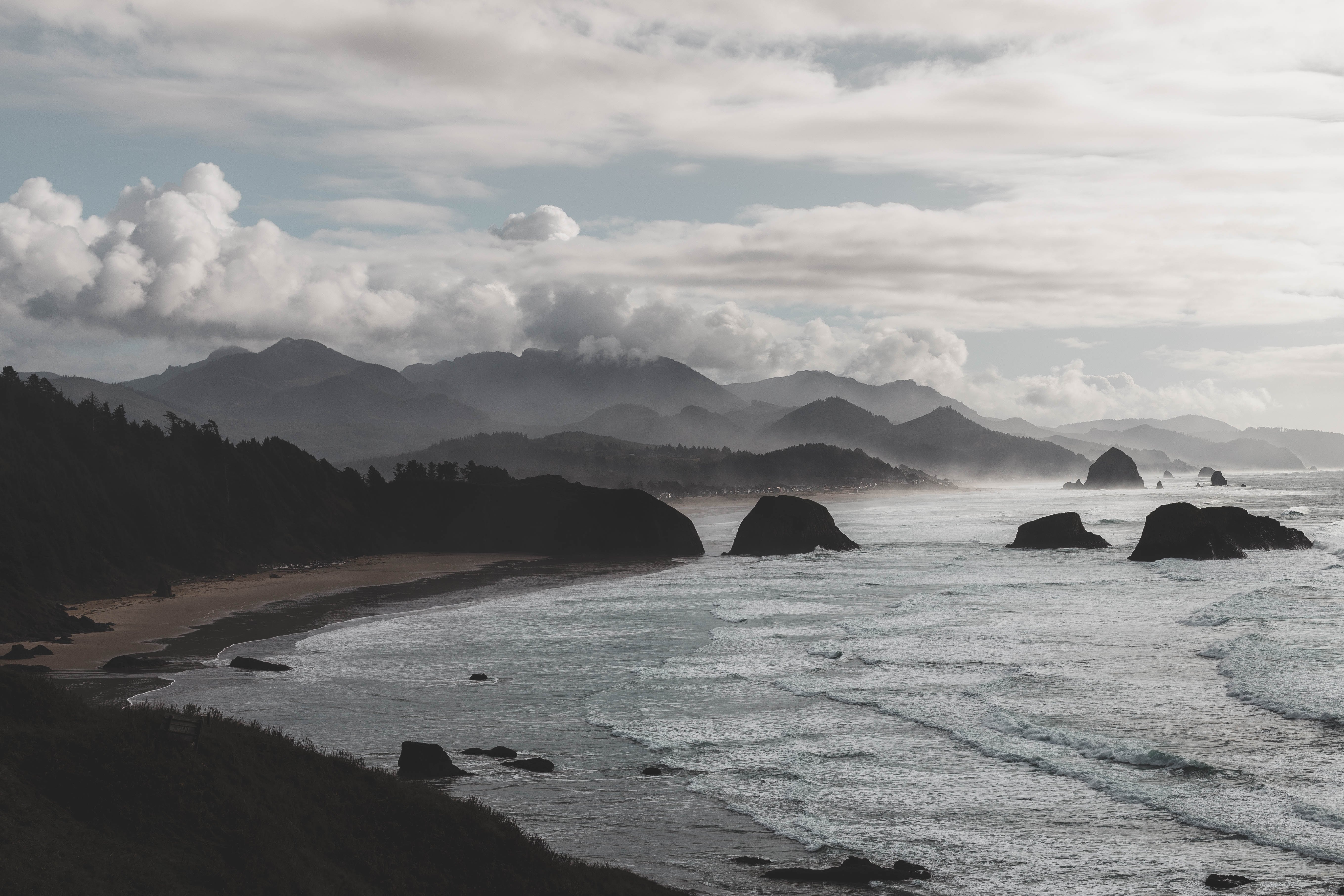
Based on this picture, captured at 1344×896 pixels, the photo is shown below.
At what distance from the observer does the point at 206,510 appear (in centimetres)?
5391

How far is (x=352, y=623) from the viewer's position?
33750 millimetres

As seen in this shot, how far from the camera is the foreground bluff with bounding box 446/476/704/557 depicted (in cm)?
6481

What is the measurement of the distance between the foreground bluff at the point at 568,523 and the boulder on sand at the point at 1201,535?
2663 cm

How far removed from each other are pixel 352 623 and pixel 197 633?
189 inches

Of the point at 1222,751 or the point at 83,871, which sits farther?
the point at 1222,751

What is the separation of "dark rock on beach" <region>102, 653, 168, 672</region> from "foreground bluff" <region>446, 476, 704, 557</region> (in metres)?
40.8

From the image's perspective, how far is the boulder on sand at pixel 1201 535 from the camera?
5103 centimetres

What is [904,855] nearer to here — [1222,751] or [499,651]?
[1222,751]

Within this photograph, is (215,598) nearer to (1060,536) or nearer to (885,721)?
(885,721)

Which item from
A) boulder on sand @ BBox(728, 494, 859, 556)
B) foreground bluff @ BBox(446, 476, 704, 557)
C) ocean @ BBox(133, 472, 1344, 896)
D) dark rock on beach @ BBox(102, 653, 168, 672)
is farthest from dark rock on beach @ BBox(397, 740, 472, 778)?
foreground bluff @ BBox(446, 476, 704, 557)

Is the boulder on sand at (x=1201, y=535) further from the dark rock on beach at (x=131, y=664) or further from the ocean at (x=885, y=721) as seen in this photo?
the dark rock on beach at (x=131, y=664)

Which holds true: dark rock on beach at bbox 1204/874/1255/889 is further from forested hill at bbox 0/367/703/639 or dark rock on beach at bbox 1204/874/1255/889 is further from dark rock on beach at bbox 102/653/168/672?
forested hill at bbox 0/367/703/639

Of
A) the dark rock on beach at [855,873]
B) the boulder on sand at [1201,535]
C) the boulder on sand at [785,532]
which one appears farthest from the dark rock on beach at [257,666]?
the boulder on sand at [1201,535]

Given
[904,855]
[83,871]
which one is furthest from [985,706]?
[83,871]
